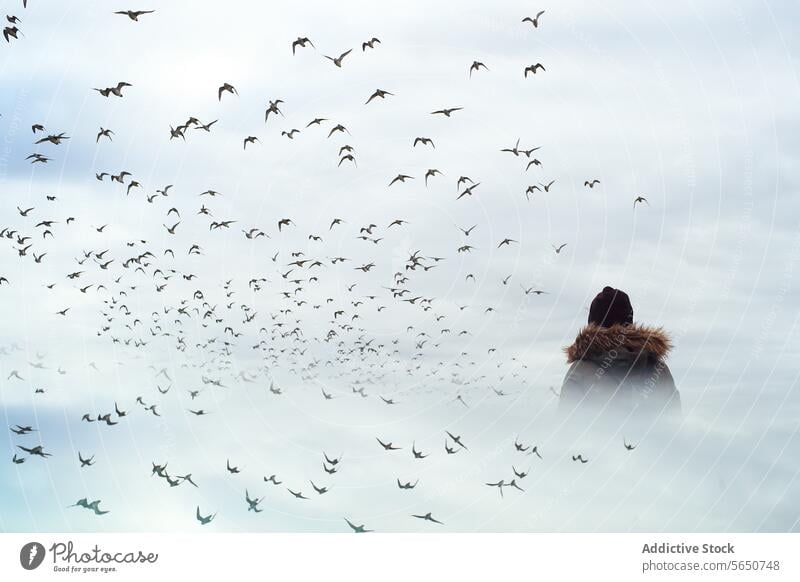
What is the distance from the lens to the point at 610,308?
96.6 feet

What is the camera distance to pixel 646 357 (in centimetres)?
2841

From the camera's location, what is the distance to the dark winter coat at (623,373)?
92.5 feet

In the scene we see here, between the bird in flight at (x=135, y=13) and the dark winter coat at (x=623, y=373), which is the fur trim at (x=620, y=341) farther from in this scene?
the bird in flight at (x=135, y=13)

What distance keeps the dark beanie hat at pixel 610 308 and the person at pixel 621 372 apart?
57cm

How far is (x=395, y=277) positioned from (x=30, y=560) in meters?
31.0

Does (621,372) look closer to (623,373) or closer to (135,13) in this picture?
(623,373)

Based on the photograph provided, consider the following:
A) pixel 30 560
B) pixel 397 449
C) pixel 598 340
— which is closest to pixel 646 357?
pixel 598 340

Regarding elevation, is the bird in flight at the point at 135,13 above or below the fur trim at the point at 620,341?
above

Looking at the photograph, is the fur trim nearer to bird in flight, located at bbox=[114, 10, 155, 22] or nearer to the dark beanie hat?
the dark beanie hat

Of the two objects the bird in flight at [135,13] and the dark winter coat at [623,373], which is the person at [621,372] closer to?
the dark winter coat at [623,373]

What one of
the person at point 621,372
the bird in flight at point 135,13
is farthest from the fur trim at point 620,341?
the bird in flight at point 135,13

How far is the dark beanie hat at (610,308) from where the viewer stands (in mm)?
29484

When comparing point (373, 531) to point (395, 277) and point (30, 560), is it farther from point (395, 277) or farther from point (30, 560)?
point (395, 277)

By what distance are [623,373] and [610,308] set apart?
245 cm
